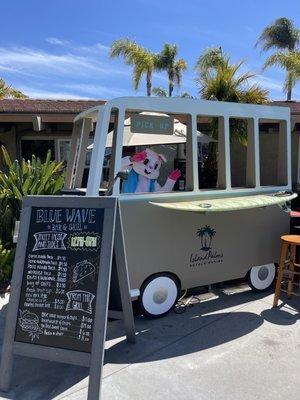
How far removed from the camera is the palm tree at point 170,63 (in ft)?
91.1

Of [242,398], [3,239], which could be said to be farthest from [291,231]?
[3,239]

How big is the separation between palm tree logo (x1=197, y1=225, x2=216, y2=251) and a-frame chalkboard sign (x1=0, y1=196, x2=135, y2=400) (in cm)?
146

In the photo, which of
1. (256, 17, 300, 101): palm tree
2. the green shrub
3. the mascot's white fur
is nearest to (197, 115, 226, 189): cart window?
the mascot's white fur

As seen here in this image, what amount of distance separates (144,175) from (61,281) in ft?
6.74

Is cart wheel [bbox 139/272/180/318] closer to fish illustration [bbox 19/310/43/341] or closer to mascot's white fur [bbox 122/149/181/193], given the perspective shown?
mascot's white fur [bbox 122/149/181/193]

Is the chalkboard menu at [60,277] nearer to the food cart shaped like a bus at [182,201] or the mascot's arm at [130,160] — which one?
the food cart shaped like a bus at [182,201]

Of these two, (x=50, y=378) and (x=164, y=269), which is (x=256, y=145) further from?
(x=50, y=378)

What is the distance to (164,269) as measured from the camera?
436 centimetres

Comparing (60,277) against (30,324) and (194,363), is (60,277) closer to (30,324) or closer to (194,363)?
(30,324)

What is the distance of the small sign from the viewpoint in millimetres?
4203

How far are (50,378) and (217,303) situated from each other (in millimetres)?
2171

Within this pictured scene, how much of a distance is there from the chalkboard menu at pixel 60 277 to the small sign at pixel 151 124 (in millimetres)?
1296

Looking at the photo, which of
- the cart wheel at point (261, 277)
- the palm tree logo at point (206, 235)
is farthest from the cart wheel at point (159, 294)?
the cart wheel at point (261, 277)

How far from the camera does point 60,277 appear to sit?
3.17m
